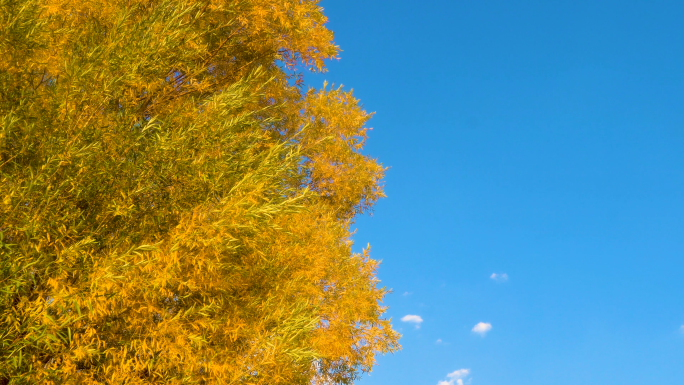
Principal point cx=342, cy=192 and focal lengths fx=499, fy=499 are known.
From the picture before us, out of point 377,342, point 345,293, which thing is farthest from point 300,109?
point 377,342

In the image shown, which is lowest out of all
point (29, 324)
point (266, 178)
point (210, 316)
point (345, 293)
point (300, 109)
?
point (29, 324)

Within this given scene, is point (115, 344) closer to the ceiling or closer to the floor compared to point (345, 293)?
closer to the floor

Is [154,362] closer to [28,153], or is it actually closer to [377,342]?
[28,153]

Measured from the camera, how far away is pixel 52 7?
7.27m

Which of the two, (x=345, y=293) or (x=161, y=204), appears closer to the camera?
(x=161, y=204)

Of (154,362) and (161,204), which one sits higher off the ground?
(161,204)

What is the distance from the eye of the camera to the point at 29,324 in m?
4.89

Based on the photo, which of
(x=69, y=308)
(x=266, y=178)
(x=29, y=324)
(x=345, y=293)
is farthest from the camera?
(x=345, y=293)

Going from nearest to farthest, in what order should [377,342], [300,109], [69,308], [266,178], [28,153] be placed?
[69,308], [28,153], [266,178], [377,342], [300,109]

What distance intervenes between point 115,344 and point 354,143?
10.2 meters

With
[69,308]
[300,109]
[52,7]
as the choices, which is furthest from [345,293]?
[52,7]

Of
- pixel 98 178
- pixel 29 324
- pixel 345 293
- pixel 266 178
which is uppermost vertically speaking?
pixel 345 293

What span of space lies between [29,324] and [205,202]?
7.13 feet

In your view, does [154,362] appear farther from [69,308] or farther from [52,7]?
[52,7]
